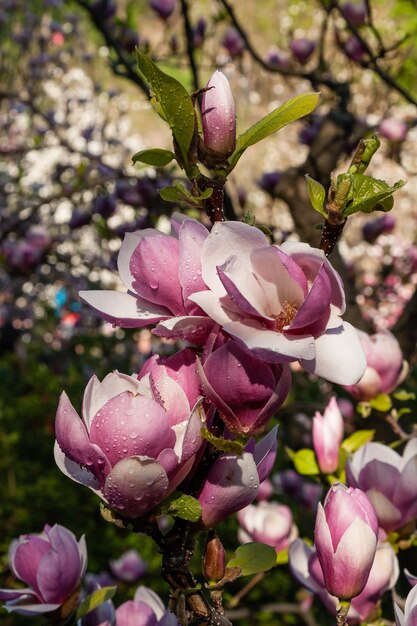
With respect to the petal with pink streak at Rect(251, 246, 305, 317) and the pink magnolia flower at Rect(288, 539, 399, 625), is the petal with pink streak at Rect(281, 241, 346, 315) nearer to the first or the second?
the petal with pink streak at Rect(251, 246, 305, 317)

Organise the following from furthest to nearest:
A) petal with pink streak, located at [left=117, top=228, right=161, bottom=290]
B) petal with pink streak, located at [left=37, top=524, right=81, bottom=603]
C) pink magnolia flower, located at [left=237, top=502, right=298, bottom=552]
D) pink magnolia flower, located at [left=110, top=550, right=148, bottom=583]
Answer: pink magnolia flower, located at [left=110, top=550, right=148, bottom=583], pink magnolia flower, located at [left=237, top=502, right=298, bottom=552], petal with pink streak, located at [left=37, top=524, right=81, bottom=603], petal with pink streak, located at [left=117, top=228, right=161, bottom=290]

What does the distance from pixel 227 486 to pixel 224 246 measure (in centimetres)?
18

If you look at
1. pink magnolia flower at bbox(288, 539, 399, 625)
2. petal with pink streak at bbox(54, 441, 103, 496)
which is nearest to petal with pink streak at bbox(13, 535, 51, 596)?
petal with pink streak at bbox(54, 441, 103, 496)

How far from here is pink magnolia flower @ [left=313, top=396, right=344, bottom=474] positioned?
95cm

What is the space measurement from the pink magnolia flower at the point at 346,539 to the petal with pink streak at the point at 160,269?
0.20 metres

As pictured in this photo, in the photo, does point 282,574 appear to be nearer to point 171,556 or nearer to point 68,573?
point 68,573

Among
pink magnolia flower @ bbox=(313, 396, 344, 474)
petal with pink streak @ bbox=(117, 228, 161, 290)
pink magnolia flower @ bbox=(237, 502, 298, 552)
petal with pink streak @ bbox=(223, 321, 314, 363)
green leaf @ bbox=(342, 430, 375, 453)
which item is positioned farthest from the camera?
pink magnolia flower @ bbox=(237, 502, 298, 552)

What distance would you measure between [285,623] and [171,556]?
220 centimetres

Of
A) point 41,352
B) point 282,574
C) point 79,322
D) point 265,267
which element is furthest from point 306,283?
point 41,352

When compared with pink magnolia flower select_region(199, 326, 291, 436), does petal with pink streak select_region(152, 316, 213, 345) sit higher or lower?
higher

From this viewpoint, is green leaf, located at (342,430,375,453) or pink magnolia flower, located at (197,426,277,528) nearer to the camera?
pink magnolia flower, located at (197,426,277,528)

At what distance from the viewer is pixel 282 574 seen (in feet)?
8.32

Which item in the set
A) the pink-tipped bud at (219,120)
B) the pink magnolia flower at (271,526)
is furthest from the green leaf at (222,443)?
the pink magnolia flower at (271,526)

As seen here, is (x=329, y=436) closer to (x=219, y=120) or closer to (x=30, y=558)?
(x=30, y=558)
